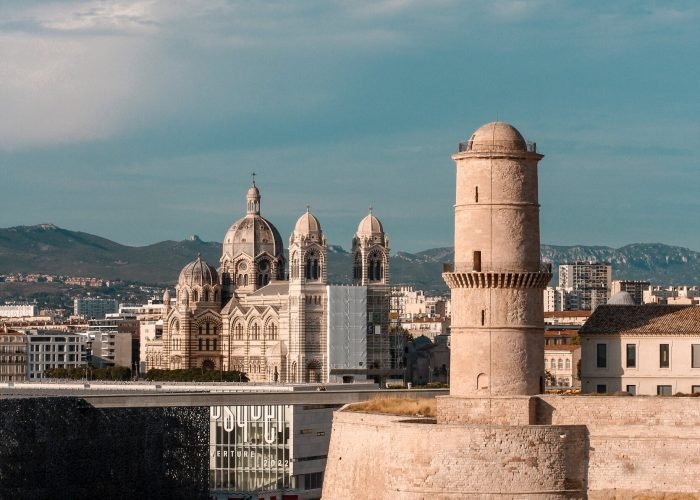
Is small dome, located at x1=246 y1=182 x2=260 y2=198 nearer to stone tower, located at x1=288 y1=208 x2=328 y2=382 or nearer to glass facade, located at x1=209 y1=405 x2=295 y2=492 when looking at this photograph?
stone tower, located at x1=288 y1=208 x2=328 y2=382

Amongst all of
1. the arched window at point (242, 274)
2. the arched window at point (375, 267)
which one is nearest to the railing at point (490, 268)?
the arched window at point (375, 267)

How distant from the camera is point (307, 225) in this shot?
15288 centimetres

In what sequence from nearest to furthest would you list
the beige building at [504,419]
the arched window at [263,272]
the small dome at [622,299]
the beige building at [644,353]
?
1. the beige building at [504,419]
2. the beige building at [644,353]
3. the small dome at [622,299]
4. the arched window at [263,272]

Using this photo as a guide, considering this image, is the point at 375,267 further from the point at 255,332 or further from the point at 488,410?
the point at 488,410

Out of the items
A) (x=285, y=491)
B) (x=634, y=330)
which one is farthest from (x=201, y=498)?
(x=634, y=330)

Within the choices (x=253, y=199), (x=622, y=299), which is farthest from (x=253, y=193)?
(x=622, y=299)

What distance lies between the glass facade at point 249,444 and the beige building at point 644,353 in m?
23.5

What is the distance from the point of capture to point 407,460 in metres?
46.4

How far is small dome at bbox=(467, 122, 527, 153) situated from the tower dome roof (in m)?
103

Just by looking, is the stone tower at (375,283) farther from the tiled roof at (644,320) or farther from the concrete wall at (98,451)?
the tiled roof at (644,320)

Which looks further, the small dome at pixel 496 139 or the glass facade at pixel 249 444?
the glass facade at pixel 249 444

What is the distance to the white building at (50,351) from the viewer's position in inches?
6688

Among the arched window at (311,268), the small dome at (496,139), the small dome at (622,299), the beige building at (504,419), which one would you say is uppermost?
the arched window at (311,268)

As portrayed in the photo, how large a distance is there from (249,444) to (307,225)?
78.1 m
